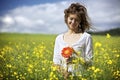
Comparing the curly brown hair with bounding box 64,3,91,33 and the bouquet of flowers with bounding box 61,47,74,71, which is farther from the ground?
the curly brown hair with bounding box 64,3,91,33

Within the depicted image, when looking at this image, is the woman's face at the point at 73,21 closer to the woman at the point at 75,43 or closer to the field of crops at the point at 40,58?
the woman at the point at 75,43

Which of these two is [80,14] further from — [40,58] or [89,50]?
[40,58]

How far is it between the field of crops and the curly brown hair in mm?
149

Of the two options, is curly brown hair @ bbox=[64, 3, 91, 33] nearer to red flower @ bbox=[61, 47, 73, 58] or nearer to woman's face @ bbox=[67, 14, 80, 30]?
woman's face @ bbox=[67, 14, 80, 30]

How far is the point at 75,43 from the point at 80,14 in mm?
171

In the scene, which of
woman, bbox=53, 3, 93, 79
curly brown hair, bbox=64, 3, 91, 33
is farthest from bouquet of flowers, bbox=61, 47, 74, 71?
curly brown hair, bbox=64, 3, 91, 33

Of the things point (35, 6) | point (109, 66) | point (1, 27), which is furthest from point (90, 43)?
point (1, 27)

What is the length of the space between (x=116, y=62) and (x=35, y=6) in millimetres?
724

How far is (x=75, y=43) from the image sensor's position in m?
1.84

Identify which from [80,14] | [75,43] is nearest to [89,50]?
[75,43]

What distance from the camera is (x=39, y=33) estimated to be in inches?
85.8

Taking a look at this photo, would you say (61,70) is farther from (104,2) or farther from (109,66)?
(104,2)

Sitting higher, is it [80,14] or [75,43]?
[80,14]

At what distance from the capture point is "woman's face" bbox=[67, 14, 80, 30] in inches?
71.8
